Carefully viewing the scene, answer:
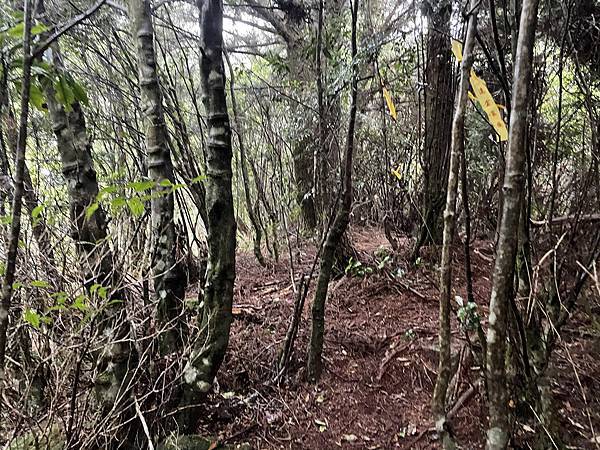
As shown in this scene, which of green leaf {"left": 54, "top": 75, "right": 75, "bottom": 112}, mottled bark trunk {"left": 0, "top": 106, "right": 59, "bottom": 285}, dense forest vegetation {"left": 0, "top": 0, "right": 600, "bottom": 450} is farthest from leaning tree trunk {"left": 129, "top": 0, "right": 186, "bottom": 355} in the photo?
green leaf {"left": 54, "top": 75, "right": 75, "bottom": 112}

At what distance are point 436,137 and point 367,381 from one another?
2832mm

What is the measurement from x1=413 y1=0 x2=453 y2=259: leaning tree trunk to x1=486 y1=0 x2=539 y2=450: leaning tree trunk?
308 cm

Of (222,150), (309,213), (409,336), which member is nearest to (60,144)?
(222,150)

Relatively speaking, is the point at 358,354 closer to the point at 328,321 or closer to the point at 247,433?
the point at 328,321

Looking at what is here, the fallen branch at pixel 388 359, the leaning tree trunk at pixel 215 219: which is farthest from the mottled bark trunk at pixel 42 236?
the fallen branch at pixel 388 359

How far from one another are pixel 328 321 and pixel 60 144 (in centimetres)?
252

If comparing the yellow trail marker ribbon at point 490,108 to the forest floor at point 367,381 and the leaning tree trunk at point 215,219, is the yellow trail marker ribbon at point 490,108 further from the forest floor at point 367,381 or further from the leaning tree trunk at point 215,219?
the leaning tree trunk at point 215,219

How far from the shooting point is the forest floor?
217cm

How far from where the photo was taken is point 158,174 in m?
2.54

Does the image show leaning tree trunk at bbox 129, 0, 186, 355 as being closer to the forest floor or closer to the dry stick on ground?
the forest floor

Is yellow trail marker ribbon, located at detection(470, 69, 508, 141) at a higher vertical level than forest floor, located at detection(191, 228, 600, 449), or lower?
higher

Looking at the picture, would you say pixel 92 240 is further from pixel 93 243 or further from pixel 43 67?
pixel 43 67

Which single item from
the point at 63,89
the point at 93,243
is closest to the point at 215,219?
the point at 93,243

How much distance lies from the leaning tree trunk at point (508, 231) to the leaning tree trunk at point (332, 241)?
127 cm
